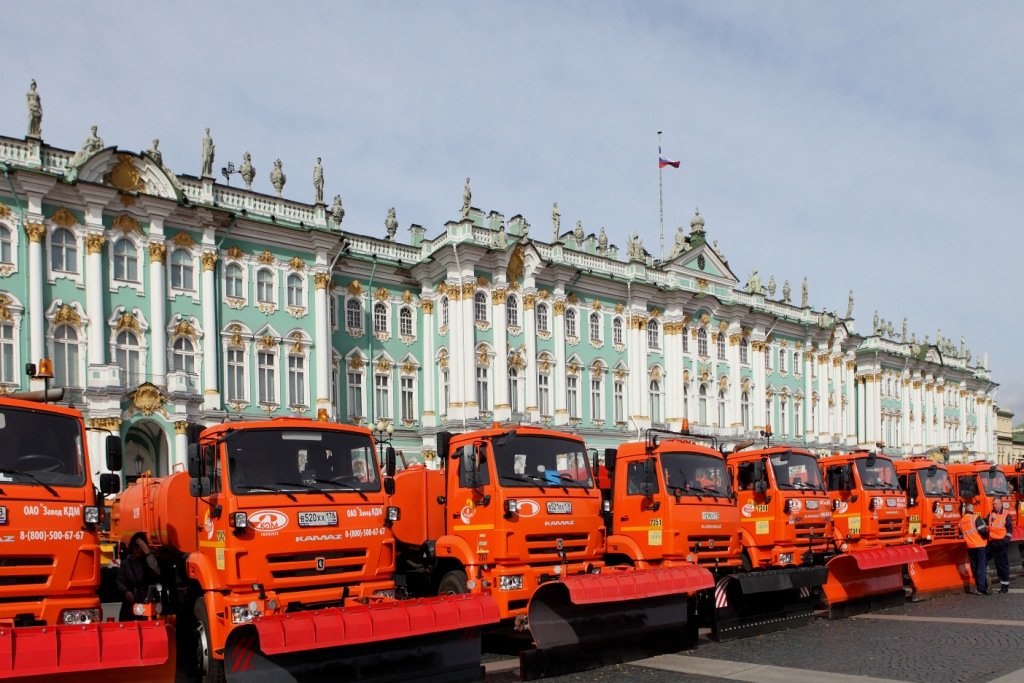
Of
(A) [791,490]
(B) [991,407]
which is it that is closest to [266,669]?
(A) [791,490]

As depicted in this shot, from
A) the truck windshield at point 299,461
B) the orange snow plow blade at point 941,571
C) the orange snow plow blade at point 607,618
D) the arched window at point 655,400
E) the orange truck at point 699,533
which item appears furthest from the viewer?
the arched window at point 655,400

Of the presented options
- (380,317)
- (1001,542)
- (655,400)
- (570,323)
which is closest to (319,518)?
(1001,542)

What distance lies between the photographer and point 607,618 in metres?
13.9

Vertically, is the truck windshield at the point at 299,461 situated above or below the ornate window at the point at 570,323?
below

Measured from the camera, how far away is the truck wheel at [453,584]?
14.5 metres

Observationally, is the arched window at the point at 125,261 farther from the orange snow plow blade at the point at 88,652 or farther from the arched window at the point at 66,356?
the orange snow plow blade at the point at 88,652

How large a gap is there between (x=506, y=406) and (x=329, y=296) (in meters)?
9.39

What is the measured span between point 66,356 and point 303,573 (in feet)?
82.5

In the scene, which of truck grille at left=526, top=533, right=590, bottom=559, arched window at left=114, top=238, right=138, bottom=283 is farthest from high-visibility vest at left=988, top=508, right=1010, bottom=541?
arched window at left=114, top=238, right=138, bottom=283

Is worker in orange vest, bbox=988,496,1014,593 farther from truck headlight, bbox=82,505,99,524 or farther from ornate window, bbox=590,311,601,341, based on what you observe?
ornate window, bbox=590,311,601,341

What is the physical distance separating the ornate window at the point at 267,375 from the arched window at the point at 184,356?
9.38 feet

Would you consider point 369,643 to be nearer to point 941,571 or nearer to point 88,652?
point 88,652

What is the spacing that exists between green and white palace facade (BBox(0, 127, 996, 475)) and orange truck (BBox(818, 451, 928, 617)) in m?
16.7

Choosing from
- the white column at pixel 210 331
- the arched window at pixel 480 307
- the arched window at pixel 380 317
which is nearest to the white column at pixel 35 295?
the white column at pixel 210 331
